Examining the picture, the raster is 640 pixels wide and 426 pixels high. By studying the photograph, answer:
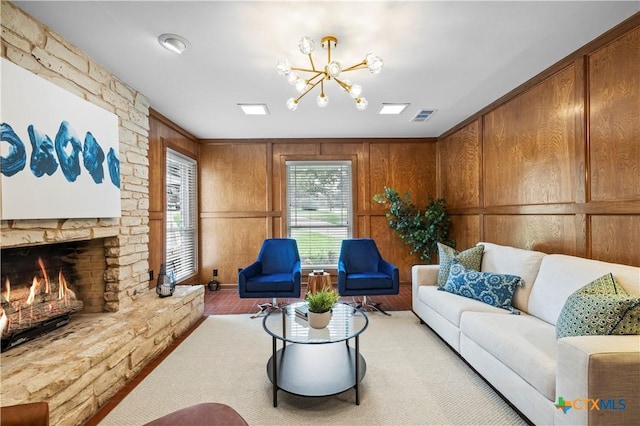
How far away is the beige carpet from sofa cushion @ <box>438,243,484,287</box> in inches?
25.8

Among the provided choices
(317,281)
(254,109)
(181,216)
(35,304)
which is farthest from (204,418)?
(181,216)

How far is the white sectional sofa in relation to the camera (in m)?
1.29

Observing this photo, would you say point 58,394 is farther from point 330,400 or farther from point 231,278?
point 231,278

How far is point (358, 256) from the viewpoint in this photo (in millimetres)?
4043

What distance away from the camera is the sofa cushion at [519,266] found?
95.7 inches

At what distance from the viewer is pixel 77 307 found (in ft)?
7.68

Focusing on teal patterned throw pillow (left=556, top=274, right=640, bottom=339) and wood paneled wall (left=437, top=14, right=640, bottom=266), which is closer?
teal patterned throw pillow (left=556, top=274, right=640, bottom=339)

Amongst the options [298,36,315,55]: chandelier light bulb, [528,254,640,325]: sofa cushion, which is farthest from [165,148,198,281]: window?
[528,254,640,325]: sofa cushion

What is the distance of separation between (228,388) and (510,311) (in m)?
2.30

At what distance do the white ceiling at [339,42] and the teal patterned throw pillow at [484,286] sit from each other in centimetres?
188

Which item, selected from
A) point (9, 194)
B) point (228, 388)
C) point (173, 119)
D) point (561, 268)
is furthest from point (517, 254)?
point (173, 119)

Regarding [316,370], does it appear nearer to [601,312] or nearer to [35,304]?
[601,312]

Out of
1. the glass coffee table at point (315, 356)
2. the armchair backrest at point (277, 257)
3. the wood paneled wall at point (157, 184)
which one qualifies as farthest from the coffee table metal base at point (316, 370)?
the wood paneled wall at point (157, 184)

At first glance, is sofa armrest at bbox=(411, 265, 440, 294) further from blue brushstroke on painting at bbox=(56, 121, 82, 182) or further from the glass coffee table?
blue brushstroke on painting at bbox=(56, 121, 82, 182)
